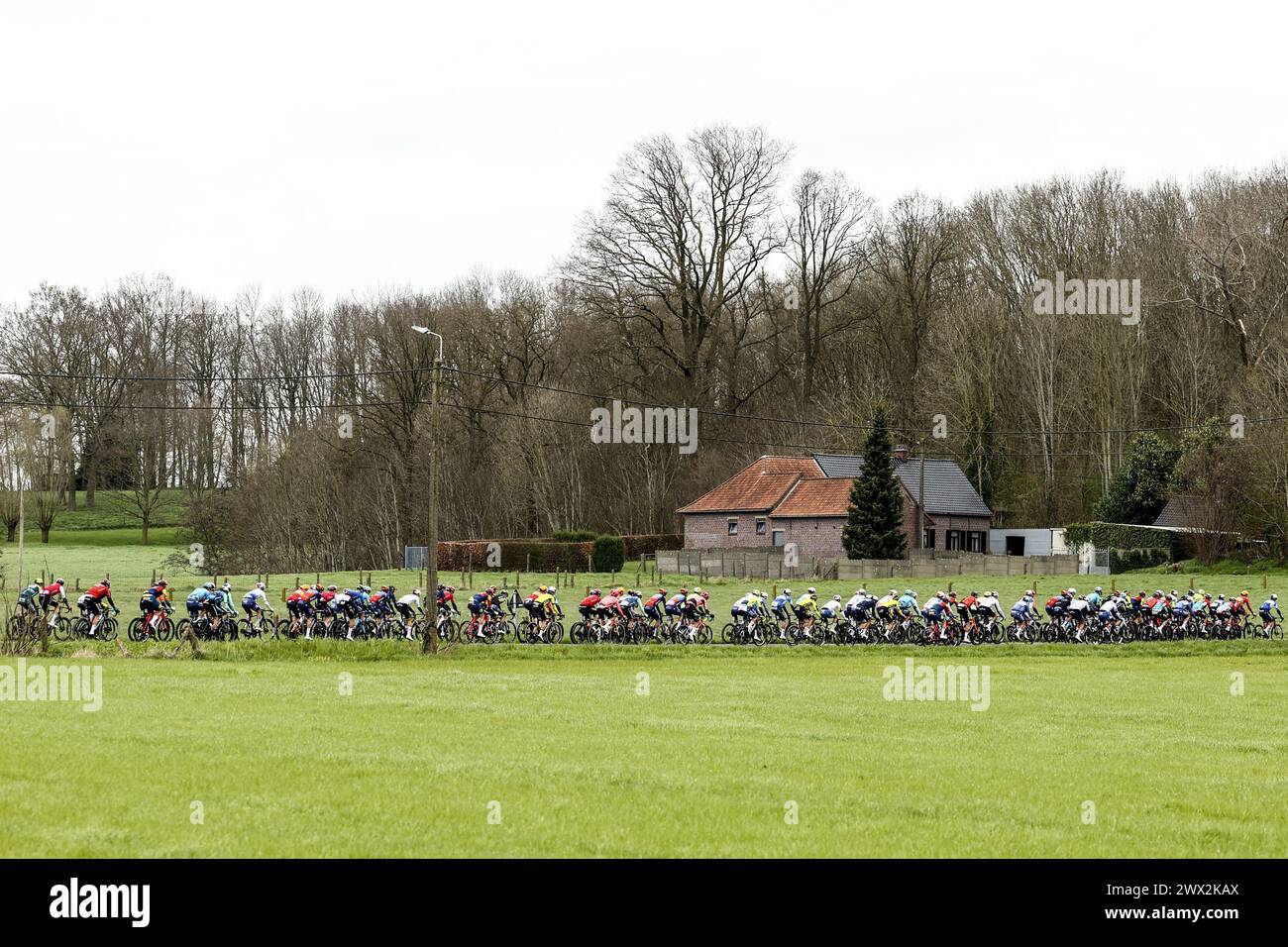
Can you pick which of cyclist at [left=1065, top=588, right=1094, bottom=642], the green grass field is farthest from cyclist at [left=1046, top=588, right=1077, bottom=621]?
the green grass field

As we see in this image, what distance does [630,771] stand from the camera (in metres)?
13.0

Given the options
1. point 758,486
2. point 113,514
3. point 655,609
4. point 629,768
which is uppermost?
point 758,486

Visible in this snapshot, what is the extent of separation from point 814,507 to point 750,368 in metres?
13.8

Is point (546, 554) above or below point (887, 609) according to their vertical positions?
above

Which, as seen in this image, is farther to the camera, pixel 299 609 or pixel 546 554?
pixel 546 554

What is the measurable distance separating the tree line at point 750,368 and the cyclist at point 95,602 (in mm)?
35944

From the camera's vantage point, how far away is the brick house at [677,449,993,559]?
7438 centimetres

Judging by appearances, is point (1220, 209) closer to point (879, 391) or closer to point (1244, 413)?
point (1244, 413)

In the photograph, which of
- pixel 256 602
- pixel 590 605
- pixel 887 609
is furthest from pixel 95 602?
pixel 887 609

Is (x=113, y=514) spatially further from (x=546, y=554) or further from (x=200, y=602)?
(x=200, y=602)

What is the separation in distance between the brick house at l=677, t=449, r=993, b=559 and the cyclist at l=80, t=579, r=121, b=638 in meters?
45.3

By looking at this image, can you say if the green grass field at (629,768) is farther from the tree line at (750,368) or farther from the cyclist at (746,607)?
the tree line at (750,368)
